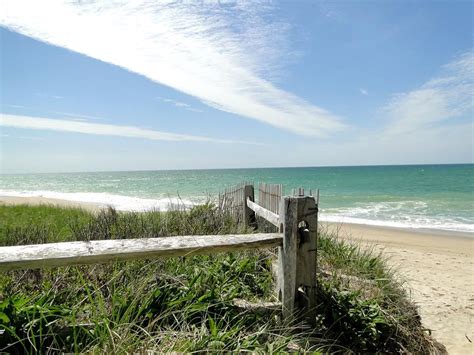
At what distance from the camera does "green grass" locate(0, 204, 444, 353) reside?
2215 mm

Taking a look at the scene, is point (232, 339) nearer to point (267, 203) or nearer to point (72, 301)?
point (72, 301)

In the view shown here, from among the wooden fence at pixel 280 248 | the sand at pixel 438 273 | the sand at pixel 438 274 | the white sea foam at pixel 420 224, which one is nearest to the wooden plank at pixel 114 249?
the wooden fence at pixel 280 248

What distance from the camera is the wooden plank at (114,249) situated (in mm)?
2293

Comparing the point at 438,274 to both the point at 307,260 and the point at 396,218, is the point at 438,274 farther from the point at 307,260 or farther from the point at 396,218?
the point at 396,218

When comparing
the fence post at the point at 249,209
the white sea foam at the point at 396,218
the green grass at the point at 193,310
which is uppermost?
the fence post at the point at 249,209

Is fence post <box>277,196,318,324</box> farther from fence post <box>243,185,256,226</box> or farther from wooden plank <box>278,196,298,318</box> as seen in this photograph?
fence post <box>243,185,256,226</box>

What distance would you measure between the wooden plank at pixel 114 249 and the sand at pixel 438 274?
2.81 metres

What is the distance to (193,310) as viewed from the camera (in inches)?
102

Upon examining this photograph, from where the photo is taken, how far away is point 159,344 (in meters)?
2.25

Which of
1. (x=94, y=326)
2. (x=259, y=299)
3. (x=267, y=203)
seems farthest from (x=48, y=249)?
(x=267, y=203)

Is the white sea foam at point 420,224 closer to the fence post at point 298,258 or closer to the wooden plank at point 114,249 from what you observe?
the fence post at point 298,258

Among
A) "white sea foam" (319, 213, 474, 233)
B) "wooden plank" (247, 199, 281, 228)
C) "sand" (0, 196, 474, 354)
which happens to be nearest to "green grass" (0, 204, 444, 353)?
"wooden plank" (247, 199, 281, 228)

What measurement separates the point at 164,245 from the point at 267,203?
8.09ft

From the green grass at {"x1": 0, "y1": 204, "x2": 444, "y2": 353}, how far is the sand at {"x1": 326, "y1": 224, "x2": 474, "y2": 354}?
1.21 meters
